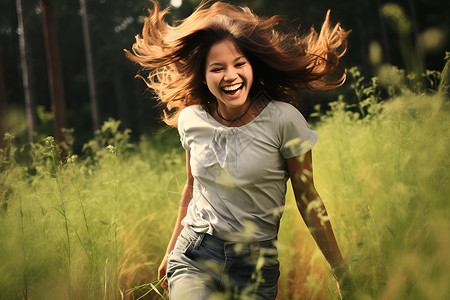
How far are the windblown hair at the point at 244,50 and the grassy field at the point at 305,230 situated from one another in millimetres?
434

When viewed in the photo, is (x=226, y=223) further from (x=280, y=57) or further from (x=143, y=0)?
(x=143, y=0)

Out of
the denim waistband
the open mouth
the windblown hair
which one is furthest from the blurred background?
the denim waistband

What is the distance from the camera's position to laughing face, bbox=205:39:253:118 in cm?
168

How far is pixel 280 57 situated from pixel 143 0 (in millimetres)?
29070

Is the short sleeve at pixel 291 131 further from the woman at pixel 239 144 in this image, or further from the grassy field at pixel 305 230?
the grassy field at pixel 305 230

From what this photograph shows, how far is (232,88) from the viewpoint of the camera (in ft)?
5.53

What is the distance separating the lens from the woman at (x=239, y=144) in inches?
61.5

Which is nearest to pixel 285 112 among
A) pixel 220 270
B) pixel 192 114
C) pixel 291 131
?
pixel 291 131

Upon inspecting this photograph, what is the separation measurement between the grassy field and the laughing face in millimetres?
566

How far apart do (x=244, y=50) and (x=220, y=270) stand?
3.33ft

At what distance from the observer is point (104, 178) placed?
2564mm

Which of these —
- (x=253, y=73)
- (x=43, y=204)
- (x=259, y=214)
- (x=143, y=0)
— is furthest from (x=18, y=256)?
(x=143, y=0)

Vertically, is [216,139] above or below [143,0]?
below

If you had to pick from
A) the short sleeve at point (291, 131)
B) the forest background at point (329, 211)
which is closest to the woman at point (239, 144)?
the short sleeve at point (291, 131)
